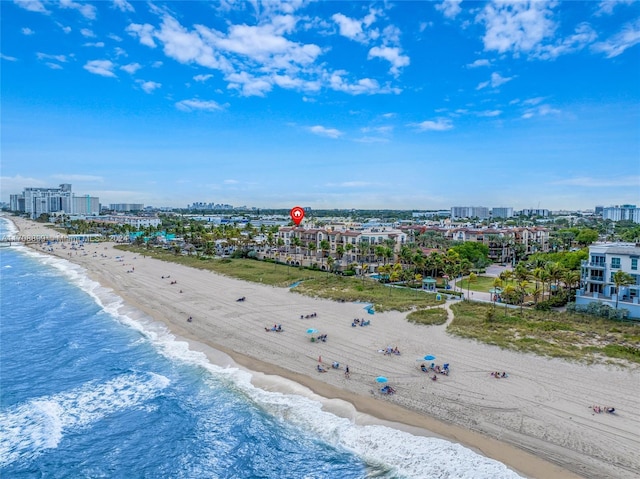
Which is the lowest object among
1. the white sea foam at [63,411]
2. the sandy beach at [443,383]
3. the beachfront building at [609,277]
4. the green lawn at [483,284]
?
the white sea foam at [63,411]

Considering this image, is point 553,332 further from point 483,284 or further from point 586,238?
point 586,238

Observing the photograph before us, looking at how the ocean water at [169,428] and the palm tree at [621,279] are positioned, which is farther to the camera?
the palm tree at [621,279]

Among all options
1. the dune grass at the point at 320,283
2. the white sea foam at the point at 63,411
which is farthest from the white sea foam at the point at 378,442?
the dune grass at the point at 320,283

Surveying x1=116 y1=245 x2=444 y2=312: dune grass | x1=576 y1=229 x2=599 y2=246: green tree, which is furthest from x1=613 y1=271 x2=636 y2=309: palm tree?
x1=576 y1=229 x2=599 y2=246: green tree

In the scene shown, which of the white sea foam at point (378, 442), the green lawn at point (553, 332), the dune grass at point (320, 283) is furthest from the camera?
the dune grass at point (320, 283)

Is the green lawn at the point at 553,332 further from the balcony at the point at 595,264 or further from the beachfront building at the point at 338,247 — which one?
the beachfront building at the point at 338,247

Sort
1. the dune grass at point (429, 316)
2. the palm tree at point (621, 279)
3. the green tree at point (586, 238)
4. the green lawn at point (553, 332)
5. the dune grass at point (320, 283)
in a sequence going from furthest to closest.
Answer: the green tree at point (586, 238)
the dune grass at point (320, 283)
the palm tree at point (621, 279)
the dune grass at point (429, 316)
the green lawn at point (553, 332)

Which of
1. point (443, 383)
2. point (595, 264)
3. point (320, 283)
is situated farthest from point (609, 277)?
point (320, 283)

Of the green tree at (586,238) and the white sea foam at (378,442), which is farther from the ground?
the green tree at (586,238)
